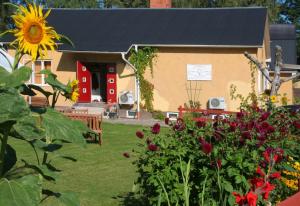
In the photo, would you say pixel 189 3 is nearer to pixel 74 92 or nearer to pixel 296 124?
pixel 296 124

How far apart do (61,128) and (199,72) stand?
2202 cm

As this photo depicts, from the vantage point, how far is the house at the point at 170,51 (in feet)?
79.4

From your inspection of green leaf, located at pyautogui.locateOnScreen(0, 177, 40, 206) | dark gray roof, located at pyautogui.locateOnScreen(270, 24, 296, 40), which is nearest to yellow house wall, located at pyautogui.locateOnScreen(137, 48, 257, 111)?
dark gray roof, located at pyautogui.locateOnScreen(270, 24, 296, 40)

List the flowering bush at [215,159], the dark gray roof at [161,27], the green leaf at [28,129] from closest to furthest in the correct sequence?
the green leaf at [28,129]
the flowering bush at [215,159]
the dark gray roof at [161,27]

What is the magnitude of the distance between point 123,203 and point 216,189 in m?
3.19

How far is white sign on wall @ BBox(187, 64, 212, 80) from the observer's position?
2448 cm

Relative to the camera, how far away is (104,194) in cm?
952

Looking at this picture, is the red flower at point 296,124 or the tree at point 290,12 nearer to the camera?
the red flower at point 296,124

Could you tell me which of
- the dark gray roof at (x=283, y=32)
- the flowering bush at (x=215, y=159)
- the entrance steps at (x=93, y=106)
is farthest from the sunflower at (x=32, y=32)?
the dark gray roof at (x=283, y=32)

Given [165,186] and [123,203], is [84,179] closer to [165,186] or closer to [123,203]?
[123,203]

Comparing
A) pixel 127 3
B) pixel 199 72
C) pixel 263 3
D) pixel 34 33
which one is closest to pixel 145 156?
pixel 34 33

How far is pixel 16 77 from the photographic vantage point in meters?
2.69

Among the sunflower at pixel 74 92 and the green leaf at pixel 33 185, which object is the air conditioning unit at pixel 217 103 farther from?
the green leaf at pixel 33 185

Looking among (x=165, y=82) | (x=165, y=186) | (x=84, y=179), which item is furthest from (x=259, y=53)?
(x=165, y=186)
